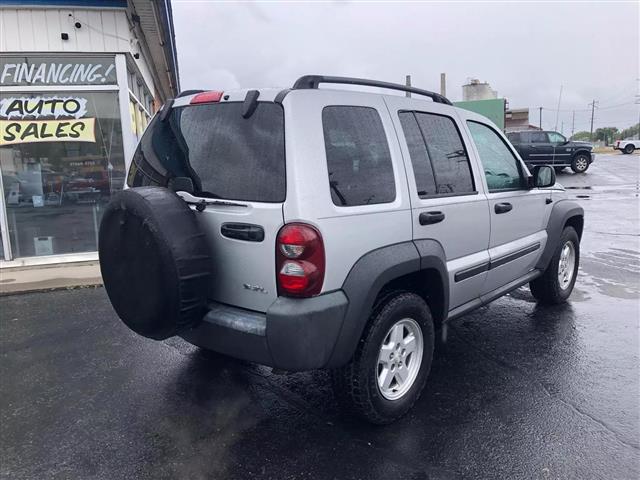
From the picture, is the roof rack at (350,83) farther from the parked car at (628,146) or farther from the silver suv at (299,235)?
the parked car at (628,146)

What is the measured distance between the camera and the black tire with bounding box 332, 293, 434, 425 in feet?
9.27

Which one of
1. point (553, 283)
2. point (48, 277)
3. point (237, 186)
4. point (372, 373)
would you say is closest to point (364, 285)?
point (372, 373)

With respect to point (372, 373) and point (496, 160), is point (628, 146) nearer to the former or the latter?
point (496, 160)

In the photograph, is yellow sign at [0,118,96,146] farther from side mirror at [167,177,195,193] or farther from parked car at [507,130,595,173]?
parked car at [507,130,595,173]

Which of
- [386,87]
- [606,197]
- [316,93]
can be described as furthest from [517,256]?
[606,197]

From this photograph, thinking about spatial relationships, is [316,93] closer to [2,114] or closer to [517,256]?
[517,256]

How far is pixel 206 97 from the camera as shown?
309cm

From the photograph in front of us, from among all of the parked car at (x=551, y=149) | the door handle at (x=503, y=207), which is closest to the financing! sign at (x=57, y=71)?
the door handle at (x=503, y=207)

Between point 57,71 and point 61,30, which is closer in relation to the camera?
point 61,30

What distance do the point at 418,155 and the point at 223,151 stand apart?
1.28 meters

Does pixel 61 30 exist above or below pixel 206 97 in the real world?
above

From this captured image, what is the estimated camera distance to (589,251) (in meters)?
7.89

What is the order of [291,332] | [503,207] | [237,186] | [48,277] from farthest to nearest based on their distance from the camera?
[48,277]
[503,207]
[237,186]
[291,332]

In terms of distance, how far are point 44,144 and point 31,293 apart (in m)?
2.64
